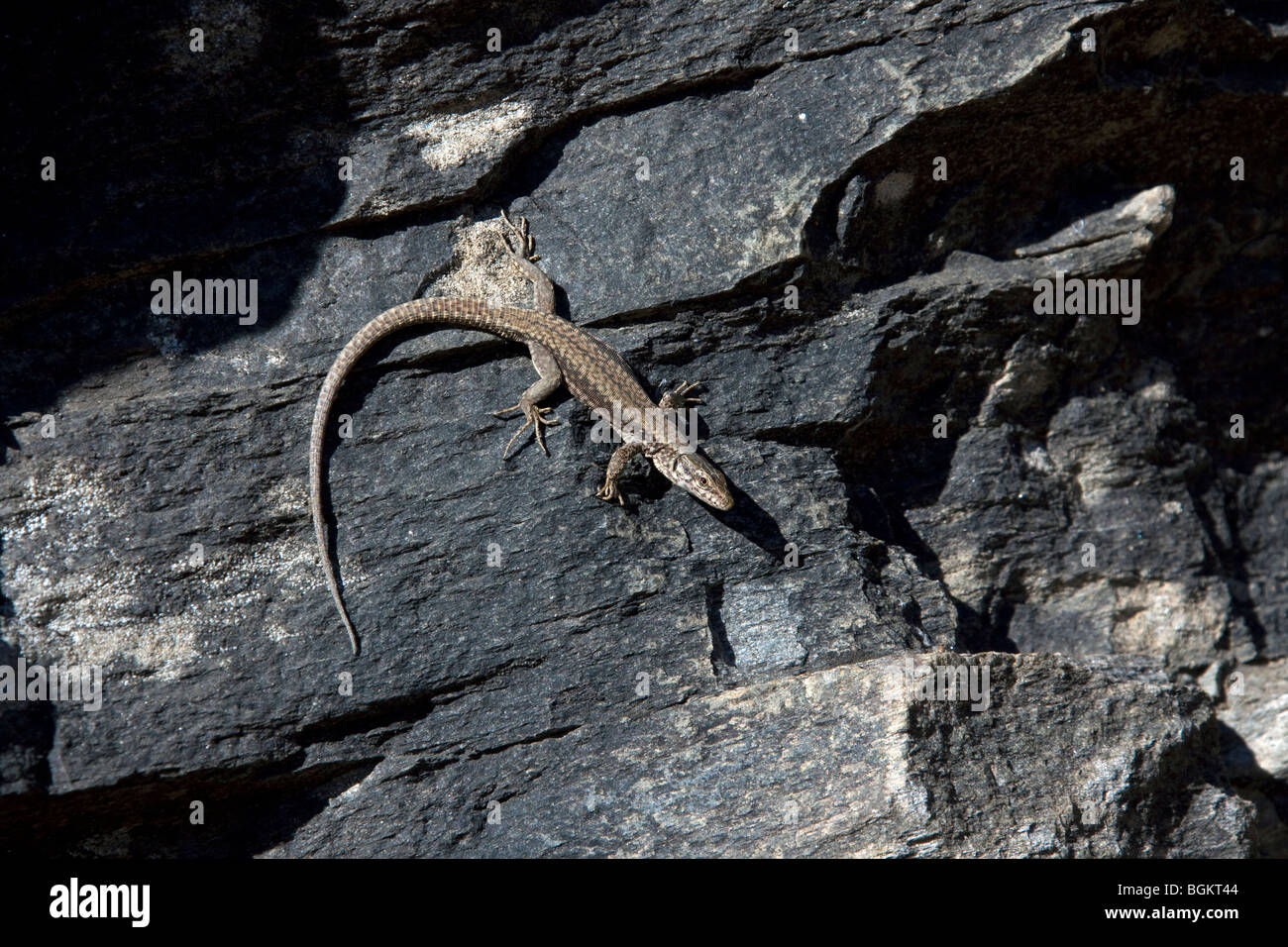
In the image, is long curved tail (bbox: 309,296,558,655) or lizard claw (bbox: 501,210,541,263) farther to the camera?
lizard claw (bbox: 501,210,541,263)

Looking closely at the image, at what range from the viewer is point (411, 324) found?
25.2 feet

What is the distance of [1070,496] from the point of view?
8.58m

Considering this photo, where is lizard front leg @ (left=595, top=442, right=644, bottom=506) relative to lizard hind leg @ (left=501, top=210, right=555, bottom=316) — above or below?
below

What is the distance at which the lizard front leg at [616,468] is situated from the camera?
24.6 ft

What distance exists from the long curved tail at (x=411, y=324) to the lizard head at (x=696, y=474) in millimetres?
1298

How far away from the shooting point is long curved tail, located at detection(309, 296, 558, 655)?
290 inches

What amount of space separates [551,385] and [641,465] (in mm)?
887
